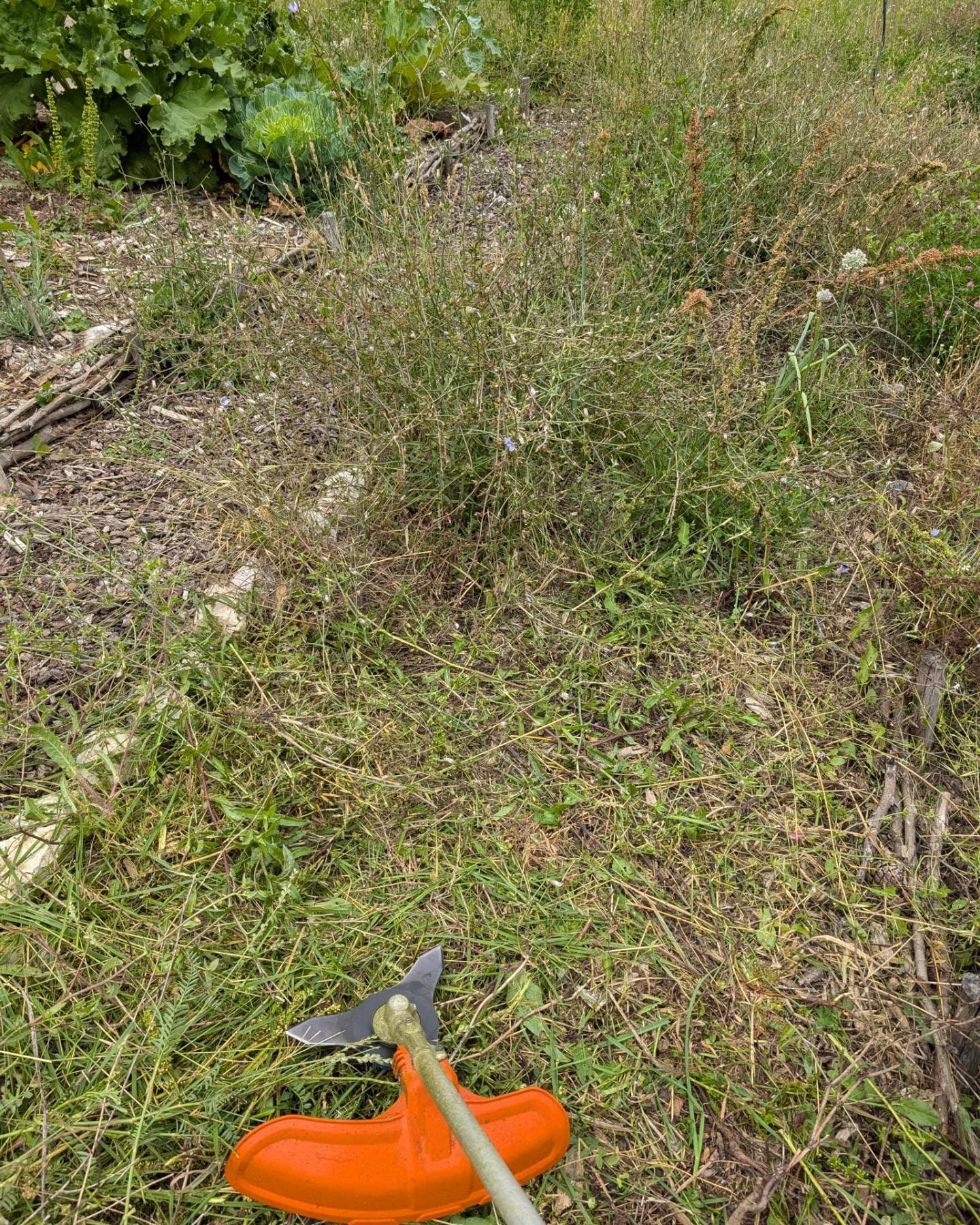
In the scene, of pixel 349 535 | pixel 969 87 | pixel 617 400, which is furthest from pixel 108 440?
pixel 969 87

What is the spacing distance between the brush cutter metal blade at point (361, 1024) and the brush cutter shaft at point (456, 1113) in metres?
0.03

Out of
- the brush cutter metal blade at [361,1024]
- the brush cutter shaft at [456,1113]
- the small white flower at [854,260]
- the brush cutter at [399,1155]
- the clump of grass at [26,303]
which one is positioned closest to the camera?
the brush cutter shaft at [456,1113]

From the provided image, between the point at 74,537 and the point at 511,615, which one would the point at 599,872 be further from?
the point at 74,537

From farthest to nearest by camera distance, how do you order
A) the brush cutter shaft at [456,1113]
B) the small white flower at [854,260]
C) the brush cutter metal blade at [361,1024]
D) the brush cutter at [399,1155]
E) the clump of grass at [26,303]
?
the small white flower at [854,260] → the clump of grass at [26,303] → the brush cutter metal blade at [361,1024] → the brush cutter at [399,1155] → the brush cutter shaft at [456,1113]

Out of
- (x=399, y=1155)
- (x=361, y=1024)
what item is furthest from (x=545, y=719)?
(x=399, y=1155)

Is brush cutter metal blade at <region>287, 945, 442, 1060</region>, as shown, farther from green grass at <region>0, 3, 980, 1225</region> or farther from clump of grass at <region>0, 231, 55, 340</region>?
clump of grass at <region>0, 231, 55, 340</region>

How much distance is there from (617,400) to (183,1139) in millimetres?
2227

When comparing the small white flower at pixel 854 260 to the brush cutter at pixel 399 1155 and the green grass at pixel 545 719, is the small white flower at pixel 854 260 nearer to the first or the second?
the green grass at pixel 545 719

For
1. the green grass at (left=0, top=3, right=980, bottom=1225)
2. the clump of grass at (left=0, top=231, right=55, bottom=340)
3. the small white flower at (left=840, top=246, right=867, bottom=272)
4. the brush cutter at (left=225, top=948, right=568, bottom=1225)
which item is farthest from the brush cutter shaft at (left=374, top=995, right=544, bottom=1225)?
the small white flower at (left=840, top=246, right=867, bottom=272)

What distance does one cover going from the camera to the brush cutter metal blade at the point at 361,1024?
4.93ft

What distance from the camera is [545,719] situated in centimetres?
217

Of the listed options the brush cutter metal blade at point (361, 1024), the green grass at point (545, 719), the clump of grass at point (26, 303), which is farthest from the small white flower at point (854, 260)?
the clump of grass at point (26, 303)

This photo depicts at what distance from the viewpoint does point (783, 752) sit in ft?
7.04

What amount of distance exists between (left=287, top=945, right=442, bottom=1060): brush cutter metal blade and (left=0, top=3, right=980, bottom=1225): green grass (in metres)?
0.05
